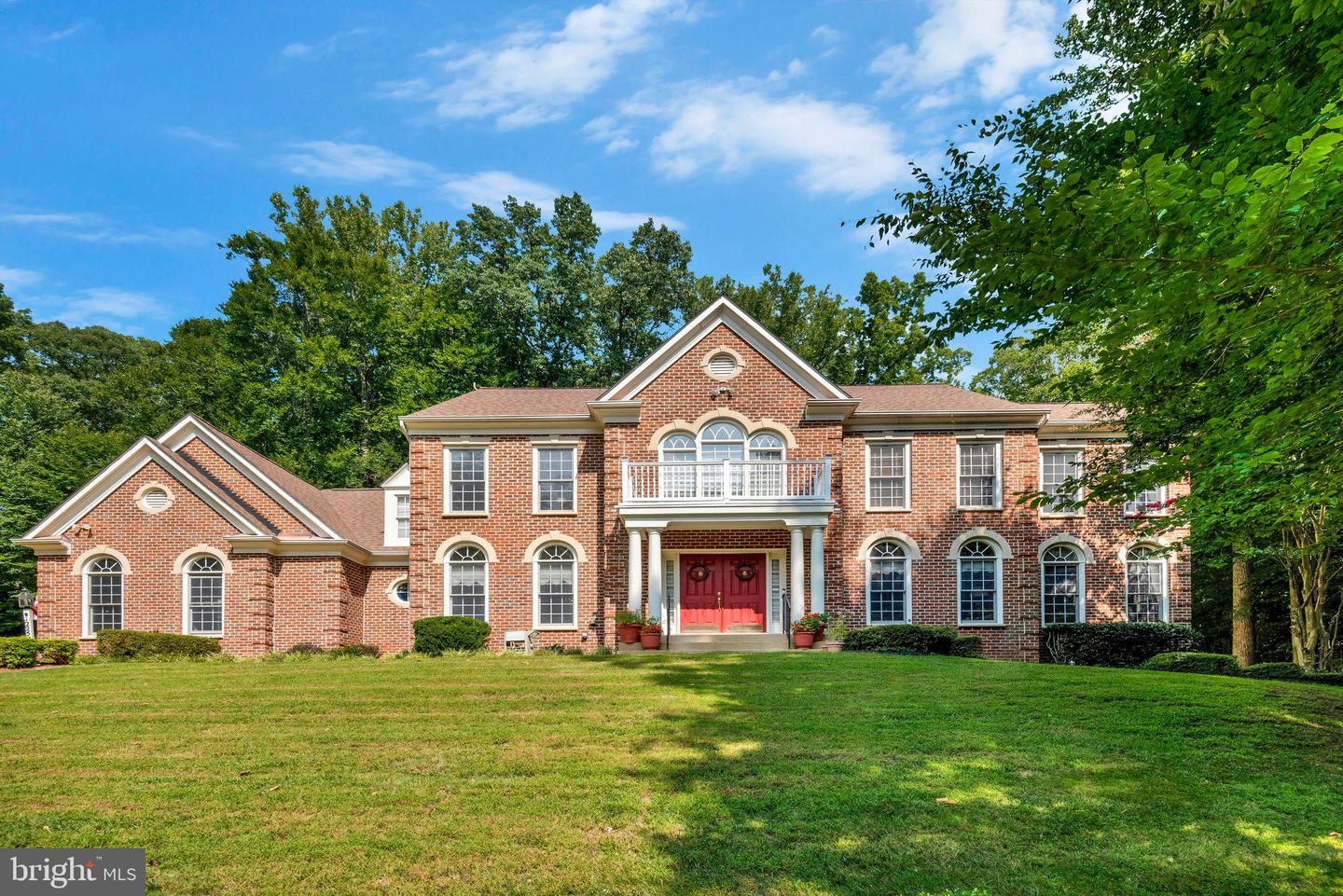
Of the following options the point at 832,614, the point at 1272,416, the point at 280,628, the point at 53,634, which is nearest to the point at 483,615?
the point at 280,628

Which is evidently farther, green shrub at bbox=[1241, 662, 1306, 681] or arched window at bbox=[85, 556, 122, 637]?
arched window at bbox=[85, 556, 122, 637]

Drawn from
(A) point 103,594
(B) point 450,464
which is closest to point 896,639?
(B) point 450,464

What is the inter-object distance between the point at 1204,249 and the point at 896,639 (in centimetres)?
1431

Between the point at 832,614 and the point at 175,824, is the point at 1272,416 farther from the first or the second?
the point at 832,614

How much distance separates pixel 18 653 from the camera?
17328 mm

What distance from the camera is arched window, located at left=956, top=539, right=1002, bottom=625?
20.7 meters

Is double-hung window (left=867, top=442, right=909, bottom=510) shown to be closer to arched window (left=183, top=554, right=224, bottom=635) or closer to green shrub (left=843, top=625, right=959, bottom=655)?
green shrub (left=843, top=625, right=959, bottom=655)

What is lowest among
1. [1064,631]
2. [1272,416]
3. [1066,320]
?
[1064,631]

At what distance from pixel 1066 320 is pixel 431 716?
8.57 metres

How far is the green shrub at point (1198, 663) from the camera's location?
55.5 ft

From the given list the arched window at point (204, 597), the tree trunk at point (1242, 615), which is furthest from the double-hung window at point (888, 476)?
the arched window at point (204, 597)

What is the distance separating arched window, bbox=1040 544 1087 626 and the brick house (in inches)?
2.1

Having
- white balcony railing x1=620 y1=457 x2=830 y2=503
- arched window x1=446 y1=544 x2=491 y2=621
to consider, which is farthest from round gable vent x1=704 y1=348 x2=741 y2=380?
arched window x1=446 y1=544 x2=491 y2=621

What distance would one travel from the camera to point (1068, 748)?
8.38 meters
